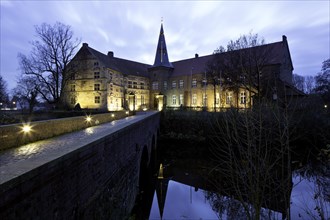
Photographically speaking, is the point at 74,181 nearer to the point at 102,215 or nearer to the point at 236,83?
the point at 102,215

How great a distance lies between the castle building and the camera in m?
25.8

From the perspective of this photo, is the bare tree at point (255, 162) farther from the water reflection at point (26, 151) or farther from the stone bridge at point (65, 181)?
the water reflection at point (26, 151)

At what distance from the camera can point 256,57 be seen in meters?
22.6

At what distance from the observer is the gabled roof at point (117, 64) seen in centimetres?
3182

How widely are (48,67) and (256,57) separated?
27478mm

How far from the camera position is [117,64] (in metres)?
37.6

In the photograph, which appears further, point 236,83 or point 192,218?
point 236,83

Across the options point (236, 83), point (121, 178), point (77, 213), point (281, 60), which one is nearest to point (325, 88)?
point (281, 60)

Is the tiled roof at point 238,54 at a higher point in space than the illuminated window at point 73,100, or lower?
higher

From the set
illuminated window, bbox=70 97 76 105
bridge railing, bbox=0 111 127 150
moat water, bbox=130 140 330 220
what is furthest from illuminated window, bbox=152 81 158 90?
bridge railing, bbox=0 111 127 150

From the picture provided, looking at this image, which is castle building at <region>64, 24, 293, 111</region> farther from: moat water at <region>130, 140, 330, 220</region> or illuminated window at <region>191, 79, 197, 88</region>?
moat water at <region>130, 140, 330, 220</region>

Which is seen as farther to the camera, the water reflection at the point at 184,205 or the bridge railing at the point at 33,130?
the water reflection at the point at 184,205

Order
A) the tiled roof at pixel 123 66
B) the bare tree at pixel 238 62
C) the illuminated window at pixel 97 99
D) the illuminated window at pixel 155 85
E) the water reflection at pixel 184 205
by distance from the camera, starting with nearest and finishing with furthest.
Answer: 1. the water reflection at pixel 184 205
2. the bare tree at pixel 238 62
3. the illuminated window at pixel 97 99
4. the tiled roof at pixel 123 66
5. the illuminated window at pixel 155 85

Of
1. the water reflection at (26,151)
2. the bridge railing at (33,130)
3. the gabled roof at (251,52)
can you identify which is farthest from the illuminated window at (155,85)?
the water reflection at (26,151)
